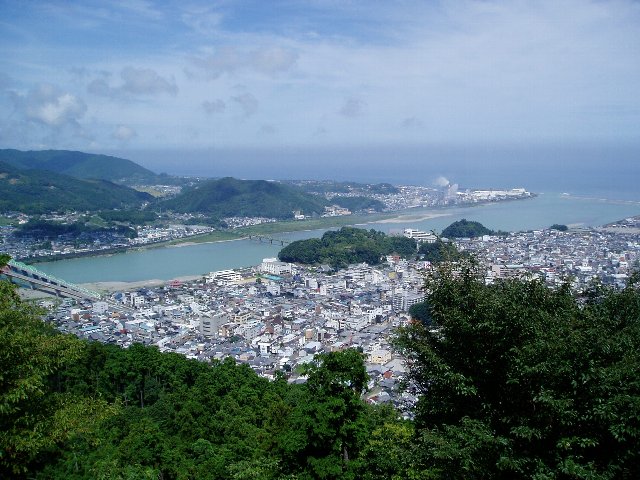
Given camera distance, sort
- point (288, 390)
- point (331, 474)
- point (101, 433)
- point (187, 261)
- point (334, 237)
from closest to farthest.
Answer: point (331, 474) < point (101, 433) < point (288, 390) < point (187, 261) < point (334, 237)

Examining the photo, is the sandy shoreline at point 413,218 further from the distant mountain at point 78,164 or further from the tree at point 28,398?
the distant mountain at point 78,164

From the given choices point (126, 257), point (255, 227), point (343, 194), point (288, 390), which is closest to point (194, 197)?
point (255, 227)

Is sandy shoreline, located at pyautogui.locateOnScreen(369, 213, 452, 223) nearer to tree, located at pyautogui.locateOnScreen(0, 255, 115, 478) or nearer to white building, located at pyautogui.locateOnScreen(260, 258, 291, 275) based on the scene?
white building, located at pyautogui.locateOnScreen(260, 258, 291, 275)

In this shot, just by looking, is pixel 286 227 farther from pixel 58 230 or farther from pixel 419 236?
pixel 58 230

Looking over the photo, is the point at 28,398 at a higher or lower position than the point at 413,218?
lower

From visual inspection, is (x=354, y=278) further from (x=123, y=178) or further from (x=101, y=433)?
(x=123, y=178)

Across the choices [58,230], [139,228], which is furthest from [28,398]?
[139,228]
